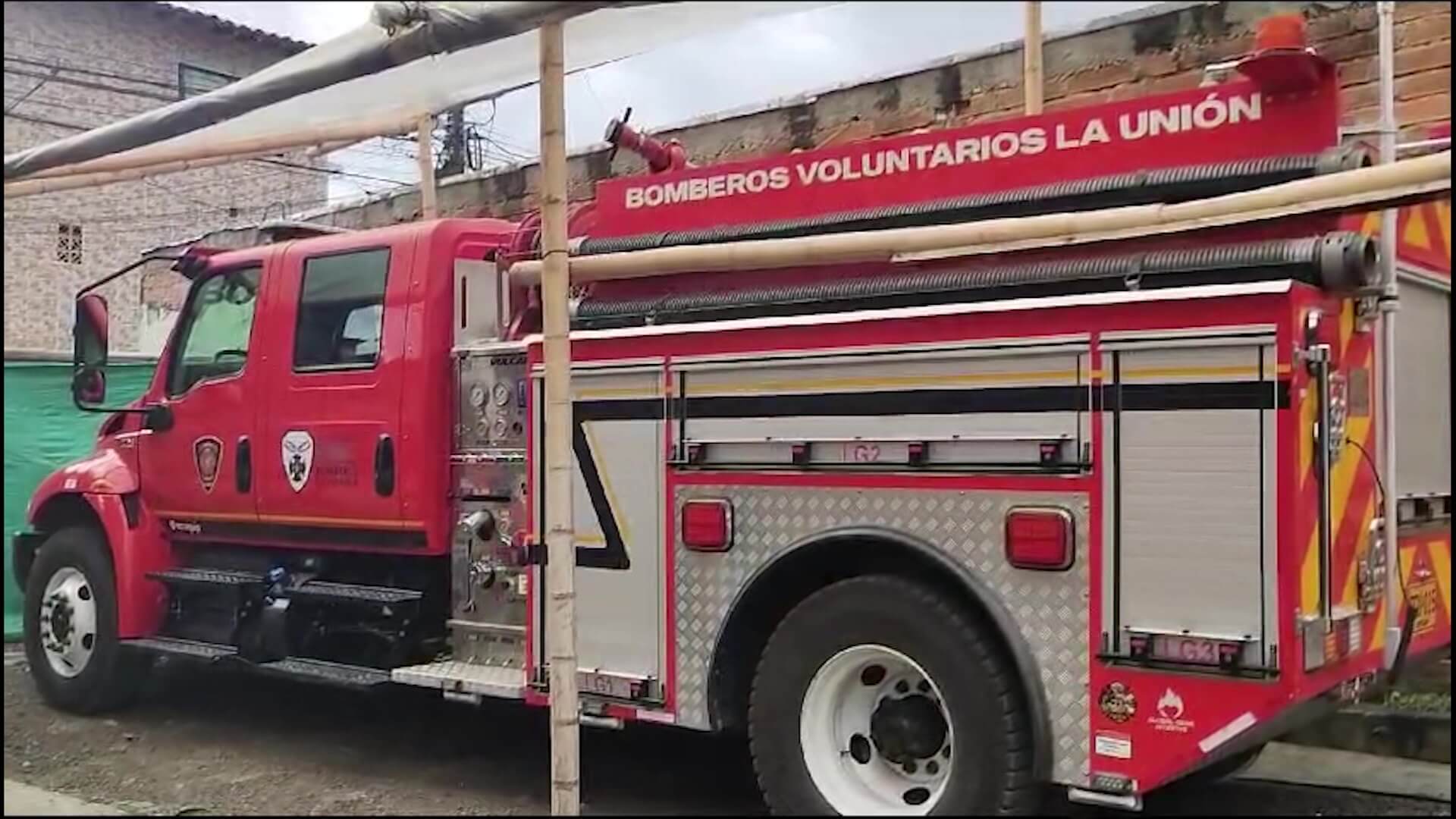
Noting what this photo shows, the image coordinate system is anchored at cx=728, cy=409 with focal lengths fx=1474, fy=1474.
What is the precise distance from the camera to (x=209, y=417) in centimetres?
711

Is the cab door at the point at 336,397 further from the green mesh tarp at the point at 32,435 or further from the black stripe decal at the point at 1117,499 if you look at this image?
the black stripe decal at the point at 1117,499

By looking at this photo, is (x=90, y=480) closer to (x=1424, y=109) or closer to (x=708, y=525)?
(x=708, y=525)

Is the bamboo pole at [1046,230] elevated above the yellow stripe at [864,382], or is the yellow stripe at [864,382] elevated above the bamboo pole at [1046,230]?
the bamboo pole at [1046,230]

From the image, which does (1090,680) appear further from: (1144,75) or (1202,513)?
(1144,75)

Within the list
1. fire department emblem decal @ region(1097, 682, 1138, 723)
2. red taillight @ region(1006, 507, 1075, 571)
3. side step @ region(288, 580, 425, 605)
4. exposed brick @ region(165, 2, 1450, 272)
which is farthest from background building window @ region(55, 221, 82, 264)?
fire department emblem decal @ region(1097, 682, 1138, 723)

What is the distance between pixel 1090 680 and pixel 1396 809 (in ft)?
6.84

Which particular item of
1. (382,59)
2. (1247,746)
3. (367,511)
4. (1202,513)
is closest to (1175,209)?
(1202,513)

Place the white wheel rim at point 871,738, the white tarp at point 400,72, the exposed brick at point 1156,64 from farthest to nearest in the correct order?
the exposed brick at point 1156,64 < the white wheel rim at point 871,738 < the white tarp at point 400,72

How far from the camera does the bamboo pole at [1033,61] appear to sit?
3.58m

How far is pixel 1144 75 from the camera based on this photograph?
6.84 meters

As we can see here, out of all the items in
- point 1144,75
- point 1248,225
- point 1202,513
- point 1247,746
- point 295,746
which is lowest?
point 295,746

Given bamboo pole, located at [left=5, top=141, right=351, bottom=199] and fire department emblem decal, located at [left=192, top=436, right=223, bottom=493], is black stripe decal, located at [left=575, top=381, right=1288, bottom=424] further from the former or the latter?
fire department emblem decal, located at [left=192, top=436, right=223, bottom=493]

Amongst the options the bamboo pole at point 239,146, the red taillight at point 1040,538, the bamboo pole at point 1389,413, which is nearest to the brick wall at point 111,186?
the bamboo pole at point 239,146

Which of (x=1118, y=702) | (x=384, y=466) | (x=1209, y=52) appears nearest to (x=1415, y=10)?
(x=1209, y=52)
